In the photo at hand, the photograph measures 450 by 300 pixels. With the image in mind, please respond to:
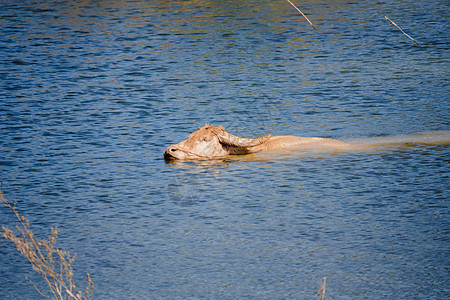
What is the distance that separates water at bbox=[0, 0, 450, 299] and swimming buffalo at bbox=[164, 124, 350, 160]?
0.24 metres

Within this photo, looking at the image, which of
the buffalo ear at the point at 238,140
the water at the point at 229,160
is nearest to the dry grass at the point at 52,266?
the water at the point at 229,160

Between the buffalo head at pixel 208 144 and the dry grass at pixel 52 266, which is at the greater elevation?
the dry grass at pixel 52 266

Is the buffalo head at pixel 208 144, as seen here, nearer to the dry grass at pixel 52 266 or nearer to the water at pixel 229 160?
the water at pixel 229 160

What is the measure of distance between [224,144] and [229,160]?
264mm

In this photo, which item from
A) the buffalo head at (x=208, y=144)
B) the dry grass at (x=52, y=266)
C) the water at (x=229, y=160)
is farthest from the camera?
the buffalo head at (x=208, y=144)

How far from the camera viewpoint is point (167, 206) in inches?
290

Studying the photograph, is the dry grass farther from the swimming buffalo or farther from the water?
the swimming buffalo

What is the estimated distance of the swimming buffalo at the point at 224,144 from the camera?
9023mm

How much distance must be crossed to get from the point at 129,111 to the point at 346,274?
662 cm

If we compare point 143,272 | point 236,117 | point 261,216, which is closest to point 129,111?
point 236,117

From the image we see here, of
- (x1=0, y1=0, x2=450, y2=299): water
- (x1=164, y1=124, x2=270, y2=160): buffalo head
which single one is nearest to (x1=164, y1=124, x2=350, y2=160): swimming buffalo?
(x1=164, y1=124, x2=270, y2=160): buffalo head

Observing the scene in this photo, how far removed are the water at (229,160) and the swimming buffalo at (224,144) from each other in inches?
9.4

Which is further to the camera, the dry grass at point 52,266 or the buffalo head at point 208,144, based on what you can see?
the buffalo head at point 208,144

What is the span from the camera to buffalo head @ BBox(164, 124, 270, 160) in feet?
29.6
